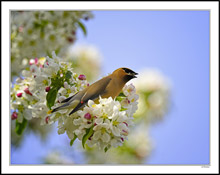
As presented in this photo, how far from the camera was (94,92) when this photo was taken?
5.71 ft

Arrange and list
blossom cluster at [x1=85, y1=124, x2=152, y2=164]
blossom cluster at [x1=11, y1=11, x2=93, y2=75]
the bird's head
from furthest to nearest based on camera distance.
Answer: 1. blossom cluster at [x1=85, y1=124, x2=152, y2=164]
2. blossom cluster at [x1=11, y1=11, x2=93, y2=75]
3. the bird's head

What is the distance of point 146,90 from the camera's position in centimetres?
595

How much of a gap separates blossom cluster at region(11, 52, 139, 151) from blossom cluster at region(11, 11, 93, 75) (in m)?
0.94

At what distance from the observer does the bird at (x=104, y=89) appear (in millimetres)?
1721

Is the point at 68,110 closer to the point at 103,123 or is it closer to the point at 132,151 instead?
the point at 103,123

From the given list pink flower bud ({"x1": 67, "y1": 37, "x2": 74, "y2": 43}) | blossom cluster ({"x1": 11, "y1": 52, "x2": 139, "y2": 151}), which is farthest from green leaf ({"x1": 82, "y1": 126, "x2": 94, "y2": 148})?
pink flower bud ({"x1": 67, "y1": 37, "x2": 74, "y2": 43})

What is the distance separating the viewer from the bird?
172 centimetres

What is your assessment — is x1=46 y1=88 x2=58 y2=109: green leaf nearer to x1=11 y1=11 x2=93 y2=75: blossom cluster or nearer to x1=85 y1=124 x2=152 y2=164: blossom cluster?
x1=11 y1=11 x2=93 y2=75: blossom cluster

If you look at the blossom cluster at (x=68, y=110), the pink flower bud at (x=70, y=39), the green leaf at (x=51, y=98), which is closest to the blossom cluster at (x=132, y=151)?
the pink flower bud at (x=70, y=39)

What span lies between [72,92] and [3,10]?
1.26m

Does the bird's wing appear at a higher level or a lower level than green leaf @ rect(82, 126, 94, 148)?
higher

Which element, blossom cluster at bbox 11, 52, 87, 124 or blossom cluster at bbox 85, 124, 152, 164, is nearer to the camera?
blossom cluster at bbox 11, 52, 87, 124

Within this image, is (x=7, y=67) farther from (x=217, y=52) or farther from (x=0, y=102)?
(x=217, y=52)

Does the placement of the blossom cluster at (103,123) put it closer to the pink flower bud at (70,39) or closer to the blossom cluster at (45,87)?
the blossom cluster at (45,87)
